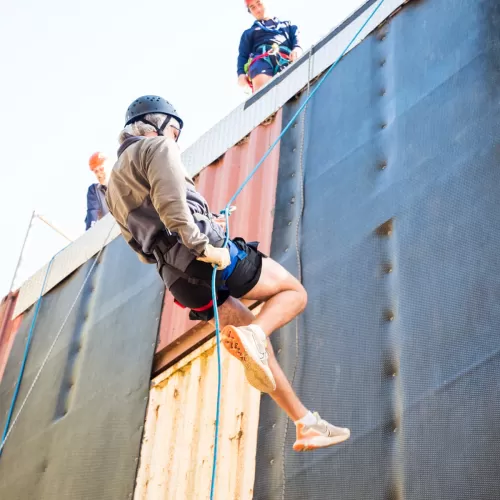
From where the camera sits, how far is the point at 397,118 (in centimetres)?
510

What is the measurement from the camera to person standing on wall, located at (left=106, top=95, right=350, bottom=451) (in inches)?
144

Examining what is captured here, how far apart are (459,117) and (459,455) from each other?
6.65ft

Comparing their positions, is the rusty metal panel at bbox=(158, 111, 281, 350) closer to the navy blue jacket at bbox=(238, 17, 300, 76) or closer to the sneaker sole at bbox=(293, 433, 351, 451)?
the navy blue jacket at bbox=(238, 17, 300, 76)

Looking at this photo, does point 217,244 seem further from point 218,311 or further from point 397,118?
point 397,118

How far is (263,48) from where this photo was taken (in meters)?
7.69

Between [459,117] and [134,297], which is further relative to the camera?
[134,297]

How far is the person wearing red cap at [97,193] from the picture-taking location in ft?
28.7

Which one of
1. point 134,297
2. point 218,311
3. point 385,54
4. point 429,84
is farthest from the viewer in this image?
point 134,297

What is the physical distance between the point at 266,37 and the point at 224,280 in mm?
4467

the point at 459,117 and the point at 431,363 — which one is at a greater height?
the point at 459,117

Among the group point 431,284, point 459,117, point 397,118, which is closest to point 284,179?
point 397,118

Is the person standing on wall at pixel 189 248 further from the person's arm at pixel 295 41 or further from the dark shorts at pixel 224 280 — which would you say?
the person's arm at pixel 295 41

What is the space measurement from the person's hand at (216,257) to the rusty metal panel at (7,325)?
5.09 m

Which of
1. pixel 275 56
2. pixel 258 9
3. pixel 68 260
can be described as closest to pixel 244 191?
pixel 275 56
